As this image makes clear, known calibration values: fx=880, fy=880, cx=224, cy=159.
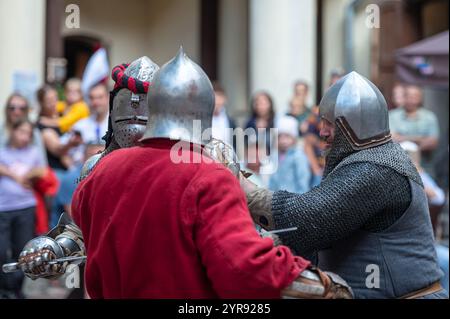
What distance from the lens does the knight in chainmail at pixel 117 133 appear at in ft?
11.1

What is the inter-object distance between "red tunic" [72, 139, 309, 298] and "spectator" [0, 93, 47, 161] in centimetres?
430

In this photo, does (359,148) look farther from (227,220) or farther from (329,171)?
(227,220)

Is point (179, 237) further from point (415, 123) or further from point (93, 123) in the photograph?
point (415, 123)

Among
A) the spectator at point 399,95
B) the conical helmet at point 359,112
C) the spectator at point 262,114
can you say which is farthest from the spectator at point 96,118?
the conical helmet at point 359,112

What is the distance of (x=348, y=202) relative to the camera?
3066 mm

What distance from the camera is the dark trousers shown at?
631cm

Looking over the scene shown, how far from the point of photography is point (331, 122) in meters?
3.32

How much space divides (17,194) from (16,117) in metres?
0.64

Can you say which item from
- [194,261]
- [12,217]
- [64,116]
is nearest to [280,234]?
[194,261]

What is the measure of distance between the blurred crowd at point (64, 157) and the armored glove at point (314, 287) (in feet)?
10.1

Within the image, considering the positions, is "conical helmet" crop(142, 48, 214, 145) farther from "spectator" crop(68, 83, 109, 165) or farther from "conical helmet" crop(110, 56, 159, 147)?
"spectator" crop(68, 83, 109, 165)
